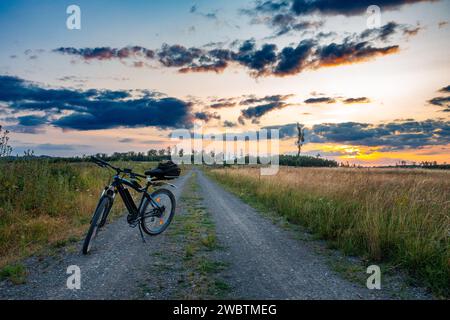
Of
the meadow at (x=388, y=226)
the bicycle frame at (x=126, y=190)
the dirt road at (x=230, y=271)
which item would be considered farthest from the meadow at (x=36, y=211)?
the meadow at (x=388, y=226)

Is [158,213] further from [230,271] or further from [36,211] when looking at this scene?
[36,211]

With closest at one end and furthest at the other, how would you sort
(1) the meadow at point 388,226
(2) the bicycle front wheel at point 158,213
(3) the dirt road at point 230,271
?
(3) the dirt road at point 230,271
(1) the meadow at point 388,226
(2) the bicycle front wheel at point 158,213

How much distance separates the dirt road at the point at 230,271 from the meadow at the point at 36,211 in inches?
32.7

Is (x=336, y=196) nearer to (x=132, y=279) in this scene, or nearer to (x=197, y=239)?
(x=197, y=239)

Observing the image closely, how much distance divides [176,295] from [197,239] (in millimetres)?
3188

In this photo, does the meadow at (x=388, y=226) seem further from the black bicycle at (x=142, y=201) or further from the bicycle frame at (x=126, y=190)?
the bicycle frame at (x=126, y=190)

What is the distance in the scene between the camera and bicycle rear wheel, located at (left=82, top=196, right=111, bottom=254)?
6.24m

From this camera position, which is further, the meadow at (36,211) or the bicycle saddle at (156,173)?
the bicycle saddle at (156,173)

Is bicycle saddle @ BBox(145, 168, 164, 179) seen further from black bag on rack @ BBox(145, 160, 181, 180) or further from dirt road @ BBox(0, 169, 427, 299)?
dirt road @ BBox(0, 169, 427, 299)

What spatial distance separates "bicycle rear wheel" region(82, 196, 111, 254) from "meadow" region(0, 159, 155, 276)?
1.18 m

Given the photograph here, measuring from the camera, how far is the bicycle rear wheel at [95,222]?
6236 mm

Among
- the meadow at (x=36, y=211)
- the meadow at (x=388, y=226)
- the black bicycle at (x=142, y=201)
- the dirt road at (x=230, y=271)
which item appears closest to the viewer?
the dirt road at (x=230, y=271)

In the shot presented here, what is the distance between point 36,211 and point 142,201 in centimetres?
446
